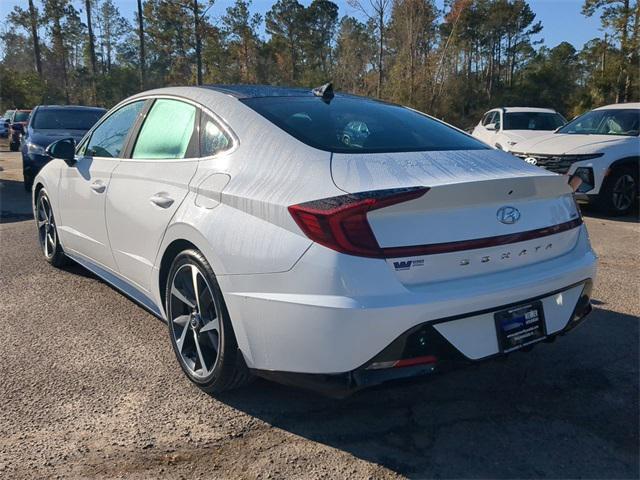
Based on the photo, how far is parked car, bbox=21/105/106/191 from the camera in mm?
10086

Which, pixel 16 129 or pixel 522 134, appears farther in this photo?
pixel 16 129

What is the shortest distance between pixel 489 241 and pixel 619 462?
1.07 m

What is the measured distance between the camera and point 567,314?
2773 mm

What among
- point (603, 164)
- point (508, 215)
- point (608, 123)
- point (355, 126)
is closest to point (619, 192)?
point (603, 164)

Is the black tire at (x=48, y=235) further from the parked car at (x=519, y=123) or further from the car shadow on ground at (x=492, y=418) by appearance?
the parked car at (x=519, y=123)

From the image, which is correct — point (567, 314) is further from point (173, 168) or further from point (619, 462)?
point (173, 168)

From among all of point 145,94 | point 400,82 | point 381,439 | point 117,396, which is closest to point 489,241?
point 381,439

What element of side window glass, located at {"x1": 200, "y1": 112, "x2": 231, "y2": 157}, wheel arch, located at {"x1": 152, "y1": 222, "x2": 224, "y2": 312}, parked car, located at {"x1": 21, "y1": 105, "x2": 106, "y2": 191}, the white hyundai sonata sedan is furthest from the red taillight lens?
parked car, located at {"x1": 21, "y1": 105, "x2": 106, "y2": 191}

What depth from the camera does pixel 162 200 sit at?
318 cm

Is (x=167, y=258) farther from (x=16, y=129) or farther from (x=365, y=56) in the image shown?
(x=365, y=56)

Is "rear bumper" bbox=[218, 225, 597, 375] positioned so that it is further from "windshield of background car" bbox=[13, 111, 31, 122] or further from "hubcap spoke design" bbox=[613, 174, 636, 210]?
"windshield of background car" bbox=[13, 111, 31, 122]

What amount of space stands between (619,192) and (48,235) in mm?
7413

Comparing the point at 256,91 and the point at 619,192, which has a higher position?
the point at 256,91

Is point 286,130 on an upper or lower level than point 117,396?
upper
